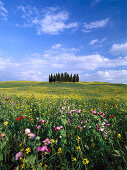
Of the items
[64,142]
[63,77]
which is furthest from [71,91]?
[63,77]

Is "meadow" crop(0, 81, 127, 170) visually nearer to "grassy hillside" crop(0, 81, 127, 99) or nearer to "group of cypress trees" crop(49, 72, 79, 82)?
"grassy hillside" crop(0, 81, 127, 99)

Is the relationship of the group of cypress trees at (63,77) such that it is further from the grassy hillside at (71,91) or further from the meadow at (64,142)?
the meadow at (64,142)

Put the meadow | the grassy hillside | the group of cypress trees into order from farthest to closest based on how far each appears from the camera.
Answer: the group of cypress trees
the grassy hillside
the meadow

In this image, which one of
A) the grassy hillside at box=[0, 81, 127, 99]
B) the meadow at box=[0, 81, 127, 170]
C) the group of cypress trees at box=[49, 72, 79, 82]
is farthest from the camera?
the group of cypress trees at box=[49, 72, 79, 82]

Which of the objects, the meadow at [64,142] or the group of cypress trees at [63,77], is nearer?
the meadow at [64,142]

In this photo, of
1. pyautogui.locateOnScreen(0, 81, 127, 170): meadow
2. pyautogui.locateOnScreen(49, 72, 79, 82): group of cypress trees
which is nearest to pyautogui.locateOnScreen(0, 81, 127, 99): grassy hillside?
pyautogui.locateOnScreen(0, 81, 127, 170): meadow

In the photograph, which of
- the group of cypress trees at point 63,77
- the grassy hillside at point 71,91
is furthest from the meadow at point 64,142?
the group of cypress trees at point 63,77

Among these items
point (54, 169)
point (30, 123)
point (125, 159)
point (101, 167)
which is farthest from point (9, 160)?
point (125, 159)

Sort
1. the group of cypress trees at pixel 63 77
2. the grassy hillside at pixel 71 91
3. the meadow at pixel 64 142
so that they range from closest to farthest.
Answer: the meadow at pixel 64 142, the grassy hillside at pixel 71 91, the group of cypress trees at pixel 63 77

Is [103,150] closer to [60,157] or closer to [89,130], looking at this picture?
[89,130]

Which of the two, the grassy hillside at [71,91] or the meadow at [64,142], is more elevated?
the meadow at [64,142]

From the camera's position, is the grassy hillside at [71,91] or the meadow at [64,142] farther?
the grassy hillside at [71,91]

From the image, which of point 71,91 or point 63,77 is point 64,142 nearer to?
point 71,91

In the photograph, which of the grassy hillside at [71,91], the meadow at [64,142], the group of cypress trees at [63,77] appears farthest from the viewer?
the group of cypress trees at [63,77]
